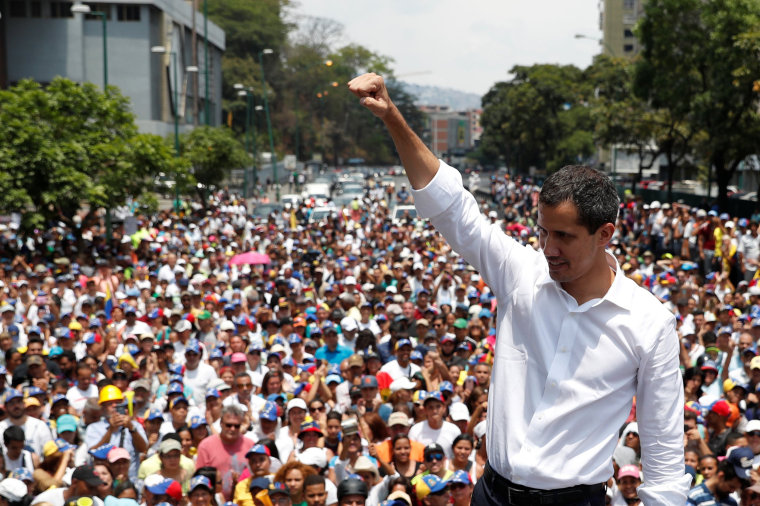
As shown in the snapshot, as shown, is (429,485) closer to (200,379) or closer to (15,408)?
(15,408)

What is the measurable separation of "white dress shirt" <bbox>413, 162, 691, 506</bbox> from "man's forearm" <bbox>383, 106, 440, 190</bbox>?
0.03 meters

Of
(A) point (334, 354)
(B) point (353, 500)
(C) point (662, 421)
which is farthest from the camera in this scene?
(A) point (334, 354)

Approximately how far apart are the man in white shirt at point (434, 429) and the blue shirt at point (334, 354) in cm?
347

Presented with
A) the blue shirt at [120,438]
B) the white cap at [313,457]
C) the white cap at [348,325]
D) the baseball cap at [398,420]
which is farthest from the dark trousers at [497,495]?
the white cap at [348,325]

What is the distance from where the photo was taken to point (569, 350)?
9.18ft

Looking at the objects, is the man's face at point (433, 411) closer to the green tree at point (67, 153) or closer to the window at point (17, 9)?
the green tree at point (67, 153)

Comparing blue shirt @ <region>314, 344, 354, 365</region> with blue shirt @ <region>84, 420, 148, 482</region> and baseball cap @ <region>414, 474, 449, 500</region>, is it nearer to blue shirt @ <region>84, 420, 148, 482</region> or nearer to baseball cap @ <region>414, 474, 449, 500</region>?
blue shirt @ <region>84, 420, 148, 482</region>

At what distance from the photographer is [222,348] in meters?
12.2

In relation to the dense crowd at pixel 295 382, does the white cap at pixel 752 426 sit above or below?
above

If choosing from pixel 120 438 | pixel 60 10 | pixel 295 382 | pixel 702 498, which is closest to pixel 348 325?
pixel 295 382

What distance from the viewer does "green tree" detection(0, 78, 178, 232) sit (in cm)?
2345

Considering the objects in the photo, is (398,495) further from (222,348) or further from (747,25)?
(747,25)

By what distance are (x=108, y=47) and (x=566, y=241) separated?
57.2 metres

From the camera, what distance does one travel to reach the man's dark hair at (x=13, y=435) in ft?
28.1
